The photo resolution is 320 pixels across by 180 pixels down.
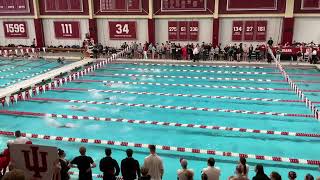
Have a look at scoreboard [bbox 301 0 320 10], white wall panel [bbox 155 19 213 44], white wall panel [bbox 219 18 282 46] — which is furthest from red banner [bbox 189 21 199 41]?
scoreboard [bbox 301 0 320 10]

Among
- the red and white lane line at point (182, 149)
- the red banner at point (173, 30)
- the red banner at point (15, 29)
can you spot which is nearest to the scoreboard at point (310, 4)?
the red banner at point (173, 30)

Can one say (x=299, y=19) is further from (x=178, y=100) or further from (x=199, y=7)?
(x=178, y=100)

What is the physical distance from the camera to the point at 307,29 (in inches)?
890

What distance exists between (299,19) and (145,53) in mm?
11103

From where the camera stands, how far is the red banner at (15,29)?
28.5 metres

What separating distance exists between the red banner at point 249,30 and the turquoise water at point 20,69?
13530 mm

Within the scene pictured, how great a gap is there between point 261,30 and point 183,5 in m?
6.01

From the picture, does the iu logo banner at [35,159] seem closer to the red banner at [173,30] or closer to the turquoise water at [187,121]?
the turquoise water at [187,121]

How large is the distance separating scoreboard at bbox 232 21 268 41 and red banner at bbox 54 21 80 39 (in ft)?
42.3

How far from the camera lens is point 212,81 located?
16.8m

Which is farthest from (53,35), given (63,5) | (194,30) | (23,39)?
(194,30)

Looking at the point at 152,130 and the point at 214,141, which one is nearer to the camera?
the point at 214,141

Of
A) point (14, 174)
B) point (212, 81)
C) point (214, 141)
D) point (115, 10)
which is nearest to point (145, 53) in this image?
point (115, 10)

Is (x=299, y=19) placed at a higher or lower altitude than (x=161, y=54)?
higher
